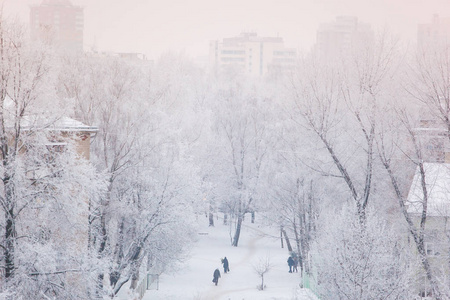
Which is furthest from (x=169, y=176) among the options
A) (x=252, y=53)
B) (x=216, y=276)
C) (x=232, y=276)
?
(x=252, y=53)

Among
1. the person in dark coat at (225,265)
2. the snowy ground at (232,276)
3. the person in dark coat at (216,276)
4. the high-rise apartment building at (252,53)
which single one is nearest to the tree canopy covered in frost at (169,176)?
the snowy ground at (232,276)

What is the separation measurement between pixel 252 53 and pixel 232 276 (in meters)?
156

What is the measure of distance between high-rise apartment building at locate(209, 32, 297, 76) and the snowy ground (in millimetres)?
136182

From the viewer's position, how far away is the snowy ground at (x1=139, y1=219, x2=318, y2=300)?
91.7ft

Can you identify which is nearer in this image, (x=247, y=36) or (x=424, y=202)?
(x=424, y=202)

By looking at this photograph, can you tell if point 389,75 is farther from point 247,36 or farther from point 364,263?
point 247,36

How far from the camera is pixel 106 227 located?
2266 centimetres

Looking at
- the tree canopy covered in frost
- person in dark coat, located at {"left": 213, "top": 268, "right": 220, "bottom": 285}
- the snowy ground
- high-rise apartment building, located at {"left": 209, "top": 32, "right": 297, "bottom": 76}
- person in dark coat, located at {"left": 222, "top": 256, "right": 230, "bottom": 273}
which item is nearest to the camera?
the tree canopy covered in frost

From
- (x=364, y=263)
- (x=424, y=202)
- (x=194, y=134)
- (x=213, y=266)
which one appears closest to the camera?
(x=364, y=263)

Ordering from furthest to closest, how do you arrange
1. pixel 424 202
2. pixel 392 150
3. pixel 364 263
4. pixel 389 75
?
pixel 389 75
pixel 392 150
pixel 424 202
pixel 364 263

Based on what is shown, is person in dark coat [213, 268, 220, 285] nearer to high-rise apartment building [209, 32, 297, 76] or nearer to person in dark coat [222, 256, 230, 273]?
person in dark coat [222, 256, 230, 273]

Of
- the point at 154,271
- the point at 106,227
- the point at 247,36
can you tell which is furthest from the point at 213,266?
the point at 247,36

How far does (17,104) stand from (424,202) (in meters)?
12.0

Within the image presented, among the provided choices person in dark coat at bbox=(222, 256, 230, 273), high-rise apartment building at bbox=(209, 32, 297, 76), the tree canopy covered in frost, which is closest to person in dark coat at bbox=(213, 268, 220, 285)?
the tree canopy covered in frost
